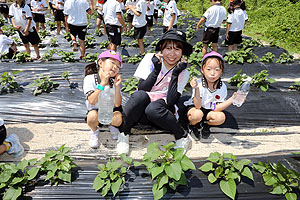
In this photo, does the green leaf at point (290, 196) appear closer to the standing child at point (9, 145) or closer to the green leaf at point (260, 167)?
the green leaf at point (260, 167)

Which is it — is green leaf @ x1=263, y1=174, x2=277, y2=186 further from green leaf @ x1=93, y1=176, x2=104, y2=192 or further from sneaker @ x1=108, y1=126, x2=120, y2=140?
sneaker @ x1=108, y1=126, x2=120, y2=140

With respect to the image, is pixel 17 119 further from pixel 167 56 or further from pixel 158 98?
pixel 167 56

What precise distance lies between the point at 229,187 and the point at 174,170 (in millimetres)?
469

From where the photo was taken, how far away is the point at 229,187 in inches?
64.7

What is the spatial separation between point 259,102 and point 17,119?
3.88m

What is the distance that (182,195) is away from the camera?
1.69 meters

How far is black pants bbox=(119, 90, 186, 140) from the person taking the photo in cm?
231

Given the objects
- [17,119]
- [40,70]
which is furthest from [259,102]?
[40,70]

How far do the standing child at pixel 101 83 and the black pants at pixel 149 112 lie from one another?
0.19 meters

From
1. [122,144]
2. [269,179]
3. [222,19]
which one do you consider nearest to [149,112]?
[122,144]

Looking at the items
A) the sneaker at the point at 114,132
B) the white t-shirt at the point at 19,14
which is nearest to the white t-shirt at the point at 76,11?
the white t-shirt at the point at 19,14

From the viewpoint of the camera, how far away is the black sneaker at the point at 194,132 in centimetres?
287

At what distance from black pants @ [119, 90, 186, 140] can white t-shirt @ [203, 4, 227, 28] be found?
12.0 feet

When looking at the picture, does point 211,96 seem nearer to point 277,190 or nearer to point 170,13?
point 277,190
